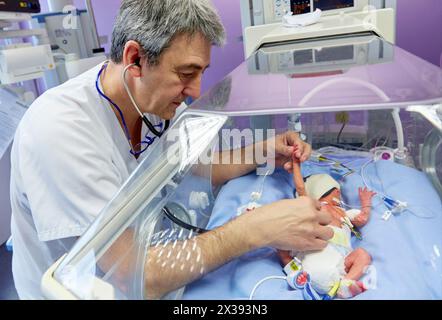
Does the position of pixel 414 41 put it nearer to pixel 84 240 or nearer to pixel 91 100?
pixel 91 100

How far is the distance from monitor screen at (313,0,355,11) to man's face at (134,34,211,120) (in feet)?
4.30

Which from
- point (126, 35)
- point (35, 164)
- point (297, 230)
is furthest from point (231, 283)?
point (126, 35)

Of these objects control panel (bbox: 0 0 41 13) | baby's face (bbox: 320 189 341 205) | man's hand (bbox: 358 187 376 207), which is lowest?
baby's face (bbox: 320 189 341 205)

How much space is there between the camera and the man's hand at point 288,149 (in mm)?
1372

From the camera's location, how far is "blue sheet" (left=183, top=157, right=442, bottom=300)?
79cm

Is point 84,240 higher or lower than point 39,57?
lower

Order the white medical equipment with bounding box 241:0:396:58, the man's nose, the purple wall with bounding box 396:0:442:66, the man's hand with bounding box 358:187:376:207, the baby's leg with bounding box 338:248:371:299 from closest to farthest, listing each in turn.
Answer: the baby's leg with bounding box 338:248:371:299, the man's nose, the man's hand with bounding box 358:187:376:207, the white medical equipment with bounding box 241:0:396:58, the purple wall with bounding box 396:0:442:66

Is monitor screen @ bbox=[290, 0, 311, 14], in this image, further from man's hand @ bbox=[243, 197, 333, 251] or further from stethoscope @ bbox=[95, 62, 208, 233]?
man's hand @ bbox=[243, 197, 333, 251]

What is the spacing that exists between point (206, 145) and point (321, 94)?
15.1 inches

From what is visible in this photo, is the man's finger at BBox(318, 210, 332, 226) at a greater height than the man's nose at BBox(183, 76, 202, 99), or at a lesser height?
lesser

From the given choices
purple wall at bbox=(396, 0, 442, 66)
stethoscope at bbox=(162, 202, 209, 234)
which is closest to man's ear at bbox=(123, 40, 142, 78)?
stethoscope at bbox=(162, 202, 209, 234)

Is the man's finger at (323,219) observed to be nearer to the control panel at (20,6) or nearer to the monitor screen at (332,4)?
the monitor screen at (332,4)

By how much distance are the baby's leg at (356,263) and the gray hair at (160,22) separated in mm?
706

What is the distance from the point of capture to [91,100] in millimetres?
1043
